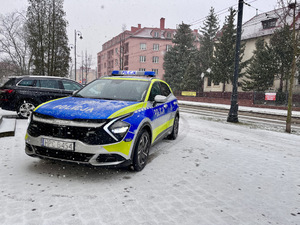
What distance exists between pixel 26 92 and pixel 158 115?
230 inches

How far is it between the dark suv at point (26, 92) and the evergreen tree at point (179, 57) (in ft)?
110

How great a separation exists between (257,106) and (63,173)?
22723 millimetres

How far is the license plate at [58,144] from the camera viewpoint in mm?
3234

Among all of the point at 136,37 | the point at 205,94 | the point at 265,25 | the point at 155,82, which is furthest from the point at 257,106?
the point at 136,37

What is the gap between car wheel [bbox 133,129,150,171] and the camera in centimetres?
376

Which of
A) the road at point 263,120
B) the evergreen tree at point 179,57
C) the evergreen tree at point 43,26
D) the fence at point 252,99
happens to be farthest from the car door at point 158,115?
the evergreen tree at point 179,57

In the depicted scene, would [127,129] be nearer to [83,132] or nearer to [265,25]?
[83,132]

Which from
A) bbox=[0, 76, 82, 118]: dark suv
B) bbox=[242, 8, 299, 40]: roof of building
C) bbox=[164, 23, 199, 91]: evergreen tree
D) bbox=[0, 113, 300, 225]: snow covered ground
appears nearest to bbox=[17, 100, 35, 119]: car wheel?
bbox=[0, 76, 82, 118]: dark suv

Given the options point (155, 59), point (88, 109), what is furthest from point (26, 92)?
point (155, 59)

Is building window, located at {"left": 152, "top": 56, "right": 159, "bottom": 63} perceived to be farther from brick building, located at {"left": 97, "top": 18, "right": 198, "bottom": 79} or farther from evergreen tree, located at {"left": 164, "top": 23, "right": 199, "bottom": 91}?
evergreen tree, located at {"left": 164, "top": 23, "right": 199, "bottom": 91}

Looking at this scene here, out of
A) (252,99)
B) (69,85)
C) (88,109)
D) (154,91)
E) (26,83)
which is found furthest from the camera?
(252,99)

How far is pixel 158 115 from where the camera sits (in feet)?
15.4

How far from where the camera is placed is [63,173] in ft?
12.2

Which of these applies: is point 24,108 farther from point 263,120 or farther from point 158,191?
point 263,120
